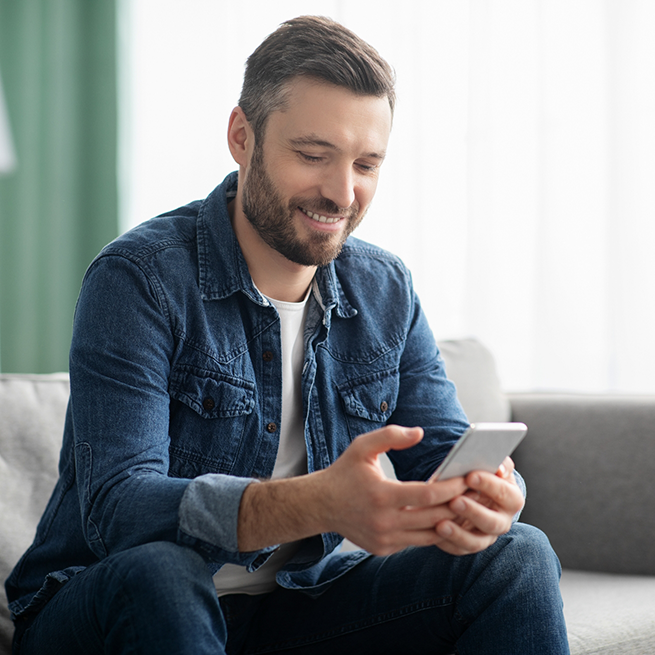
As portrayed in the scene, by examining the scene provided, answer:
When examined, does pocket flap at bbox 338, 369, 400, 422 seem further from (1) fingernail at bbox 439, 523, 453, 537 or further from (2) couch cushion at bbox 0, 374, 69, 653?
(2) couch cushion at bbox 0, 374, 69, 653

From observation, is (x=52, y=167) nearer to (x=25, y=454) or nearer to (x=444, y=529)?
(x=25, y=454)

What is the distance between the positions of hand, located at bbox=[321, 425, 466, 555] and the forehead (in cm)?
49

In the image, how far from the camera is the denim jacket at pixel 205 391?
2.81 ft

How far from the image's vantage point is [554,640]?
886 millimetres

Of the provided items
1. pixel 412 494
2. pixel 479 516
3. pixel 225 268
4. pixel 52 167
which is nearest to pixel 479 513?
pixel 479 516

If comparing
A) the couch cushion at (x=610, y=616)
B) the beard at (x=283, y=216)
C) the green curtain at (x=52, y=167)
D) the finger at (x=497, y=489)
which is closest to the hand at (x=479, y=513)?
the finger at (x=497, y=489)

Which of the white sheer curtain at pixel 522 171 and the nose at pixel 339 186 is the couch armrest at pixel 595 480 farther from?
the nose at pixel 339 186

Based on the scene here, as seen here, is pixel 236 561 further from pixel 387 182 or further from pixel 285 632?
pixel 387 182

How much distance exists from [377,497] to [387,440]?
0.06m

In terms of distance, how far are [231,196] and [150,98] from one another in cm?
144

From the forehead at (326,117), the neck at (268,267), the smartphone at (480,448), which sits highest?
the forehead at (326,117)

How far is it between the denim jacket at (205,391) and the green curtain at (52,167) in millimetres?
1400

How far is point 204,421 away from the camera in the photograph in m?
1.04

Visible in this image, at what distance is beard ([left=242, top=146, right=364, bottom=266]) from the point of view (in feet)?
3.64
